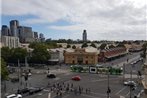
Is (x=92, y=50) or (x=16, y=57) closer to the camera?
(x=16, y=57)

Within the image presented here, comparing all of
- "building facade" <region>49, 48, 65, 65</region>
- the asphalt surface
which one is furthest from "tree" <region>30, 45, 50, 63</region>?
the asphalt surface

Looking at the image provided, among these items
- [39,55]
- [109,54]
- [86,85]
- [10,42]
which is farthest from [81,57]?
[10,42]

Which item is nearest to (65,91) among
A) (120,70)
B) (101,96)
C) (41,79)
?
(101,96)

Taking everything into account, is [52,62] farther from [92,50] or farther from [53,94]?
[53,94]

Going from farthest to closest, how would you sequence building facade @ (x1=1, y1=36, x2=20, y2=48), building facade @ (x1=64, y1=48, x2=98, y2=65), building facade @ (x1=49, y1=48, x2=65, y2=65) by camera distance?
building facade @ (x1=1, y1=36, x2=20, y2=48), building facade @ (x1=49, y1=48, x2=65, y2=65), building facade @ (x1=64, y1=48, x2=98, y2=65)

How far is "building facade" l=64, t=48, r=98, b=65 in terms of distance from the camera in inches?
3150

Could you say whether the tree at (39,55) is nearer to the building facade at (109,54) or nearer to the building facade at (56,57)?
the building facade at (56,57)

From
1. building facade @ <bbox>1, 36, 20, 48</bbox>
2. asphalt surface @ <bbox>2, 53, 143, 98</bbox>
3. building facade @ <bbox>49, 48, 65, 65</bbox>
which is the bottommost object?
asphalt surface @ <bbox>2, 53, 143, 98</bbox>

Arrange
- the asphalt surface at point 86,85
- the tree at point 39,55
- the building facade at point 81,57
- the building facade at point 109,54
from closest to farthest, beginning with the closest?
the asphalt surface at point 86,85 → the tree at point 39,55 → the building facade at point 81,57 → the building facade at point 109,54

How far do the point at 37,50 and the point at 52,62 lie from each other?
6.35 meters

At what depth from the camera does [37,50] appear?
7550 centimetres

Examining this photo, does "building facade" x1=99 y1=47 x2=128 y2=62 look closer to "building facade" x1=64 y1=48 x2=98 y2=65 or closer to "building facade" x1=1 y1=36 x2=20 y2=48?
"building facade" x1=64 y1=48 x2=98 y2=65

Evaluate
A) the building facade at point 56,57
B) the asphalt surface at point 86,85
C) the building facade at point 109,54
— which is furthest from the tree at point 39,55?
the building facade at point 109,54

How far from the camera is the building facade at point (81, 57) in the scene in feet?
262
